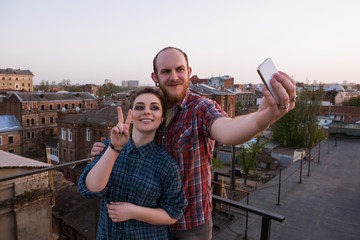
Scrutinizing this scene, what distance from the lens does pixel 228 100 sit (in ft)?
107

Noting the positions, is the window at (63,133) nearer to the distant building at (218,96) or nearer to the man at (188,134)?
the distant building at (218,96)

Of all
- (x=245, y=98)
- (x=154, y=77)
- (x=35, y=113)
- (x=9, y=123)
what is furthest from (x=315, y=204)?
(x=245, y=98)

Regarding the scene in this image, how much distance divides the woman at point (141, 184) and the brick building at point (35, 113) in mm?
30332

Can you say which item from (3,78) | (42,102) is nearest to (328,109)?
(42,102)

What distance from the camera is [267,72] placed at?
1043 millimetres

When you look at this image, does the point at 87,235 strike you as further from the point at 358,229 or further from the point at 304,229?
the point at 358,229

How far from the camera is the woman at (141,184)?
5.10ft

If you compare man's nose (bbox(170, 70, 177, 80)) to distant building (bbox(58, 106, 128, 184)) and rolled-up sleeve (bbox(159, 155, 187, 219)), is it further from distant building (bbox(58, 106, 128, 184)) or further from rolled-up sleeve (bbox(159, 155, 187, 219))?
distant building (bbox(58, 106, 128, 184))

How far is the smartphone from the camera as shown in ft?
3.31

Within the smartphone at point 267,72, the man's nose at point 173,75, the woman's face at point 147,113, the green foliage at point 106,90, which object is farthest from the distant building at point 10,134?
the green foliage at point 106,90

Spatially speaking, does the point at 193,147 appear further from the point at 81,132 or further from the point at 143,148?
the point at 81,132

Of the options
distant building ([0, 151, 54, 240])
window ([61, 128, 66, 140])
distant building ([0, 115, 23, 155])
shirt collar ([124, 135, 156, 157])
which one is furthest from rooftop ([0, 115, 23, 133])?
shirt collar ([124, 135, 156, 157])

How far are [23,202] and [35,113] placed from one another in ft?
96.6

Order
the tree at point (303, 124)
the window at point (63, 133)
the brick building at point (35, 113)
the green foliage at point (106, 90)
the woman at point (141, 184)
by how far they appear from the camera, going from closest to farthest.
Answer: the woman at point (141, 184) < the window at point (63, 133) < the tree at point (303, 124) < the brick building at point (35, 113) < the green foliage at point (106, 90)
